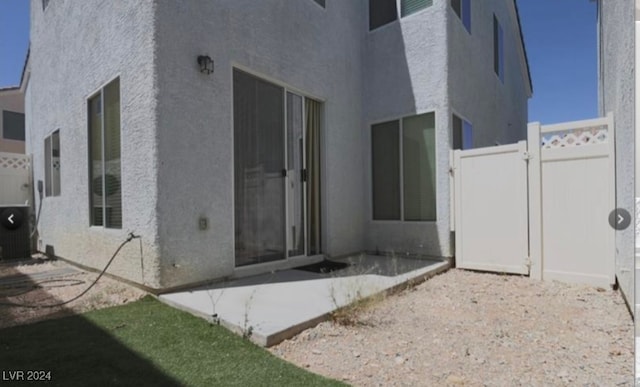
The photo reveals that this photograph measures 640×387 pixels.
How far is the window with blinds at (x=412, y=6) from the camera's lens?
23.1ft

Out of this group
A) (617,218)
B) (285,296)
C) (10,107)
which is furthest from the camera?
(10,107)

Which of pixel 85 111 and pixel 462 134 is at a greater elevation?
pixel 85 111

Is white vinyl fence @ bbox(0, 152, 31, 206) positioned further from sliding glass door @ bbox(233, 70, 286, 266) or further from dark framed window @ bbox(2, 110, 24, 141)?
dark framed window @ bbox(2, 110, 24, 141)

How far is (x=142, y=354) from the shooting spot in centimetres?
291

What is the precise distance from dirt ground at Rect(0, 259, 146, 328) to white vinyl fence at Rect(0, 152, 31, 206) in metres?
3.89

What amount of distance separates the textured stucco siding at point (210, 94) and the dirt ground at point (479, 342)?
2.13 metres

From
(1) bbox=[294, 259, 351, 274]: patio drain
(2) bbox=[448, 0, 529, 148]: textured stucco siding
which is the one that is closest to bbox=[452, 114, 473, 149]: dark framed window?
(2) bbox=[448, 0, 529, 148]: textured stucco siding

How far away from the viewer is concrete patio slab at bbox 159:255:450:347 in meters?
3.42

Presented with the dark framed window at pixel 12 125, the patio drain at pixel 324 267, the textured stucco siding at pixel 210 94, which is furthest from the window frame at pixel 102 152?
the dark framed window at pixel 12 125

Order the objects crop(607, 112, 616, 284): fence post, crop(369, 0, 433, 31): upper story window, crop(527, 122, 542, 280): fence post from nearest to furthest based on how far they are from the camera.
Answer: crop(607, 112, 616, 284): fence post, crop(527, 122, 542, 280): fence post, crop(369, 0, 433, 31): upper story window

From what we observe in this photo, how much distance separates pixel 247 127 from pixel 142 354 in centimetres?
353

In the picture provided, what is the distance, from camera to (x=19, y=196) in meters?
9.07

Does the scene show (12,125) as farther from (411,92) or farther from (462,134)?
(462,134)

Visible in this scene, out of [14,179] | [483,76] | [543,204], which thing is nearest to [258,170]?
[543,204]
